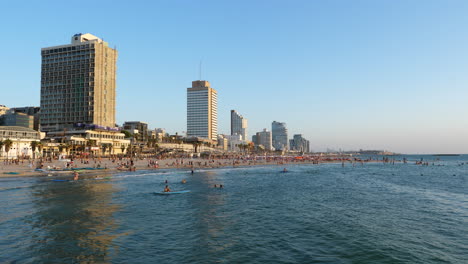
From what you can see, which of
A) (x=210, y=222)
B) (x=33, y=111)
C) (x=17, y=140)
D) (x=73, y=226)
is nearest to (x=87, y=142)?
(x=17, y=140)

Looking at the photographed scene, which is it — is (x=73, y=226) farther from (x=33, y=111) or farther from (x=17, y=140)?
(x=33, y=111)

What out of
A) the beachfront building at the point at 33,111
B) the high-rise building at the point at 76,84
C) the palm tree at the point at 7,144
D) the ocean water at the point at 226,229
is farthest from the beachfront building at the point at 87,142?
the ocean water at the point at 226,229

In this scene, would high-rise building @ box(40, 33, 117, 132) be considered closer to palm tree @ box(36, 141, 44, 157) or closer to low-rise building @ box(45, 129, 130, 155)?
low-rise building @ box(45, 129, 130, 155)

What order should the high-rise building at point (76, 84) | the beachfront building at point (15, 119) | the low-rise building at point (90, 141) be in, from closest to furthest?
the low-rise building at point (90, 141), the beachfront building at point (15, 119), the high-rise building at point (76, 84)

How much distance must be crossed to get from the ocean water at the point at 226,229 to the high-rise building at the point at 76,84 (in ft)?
420

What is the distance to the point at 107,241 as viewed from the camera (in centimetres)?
2197

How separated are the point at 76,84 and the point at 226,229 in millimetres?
164186

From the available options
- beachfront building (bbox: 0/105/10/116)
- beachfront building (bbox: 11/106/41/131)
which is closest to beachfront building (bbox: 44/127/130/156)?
beachfront building (bbox: 11/106/41/131)

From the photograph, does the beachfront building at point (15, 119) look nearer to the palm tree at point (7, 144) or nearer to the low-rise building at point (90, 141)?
the low-rise building at point (90, 141)

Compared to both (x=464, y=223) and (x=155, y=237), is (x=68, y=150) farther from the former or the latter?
(x=464, y=223)

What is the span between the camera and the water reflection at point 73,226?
19.5 meters

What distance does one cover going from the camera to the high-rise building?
160m

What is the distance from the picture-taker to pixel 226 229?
25.6m

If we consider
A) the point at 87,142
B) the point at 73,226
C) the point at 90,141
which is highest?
the point at 90,141
